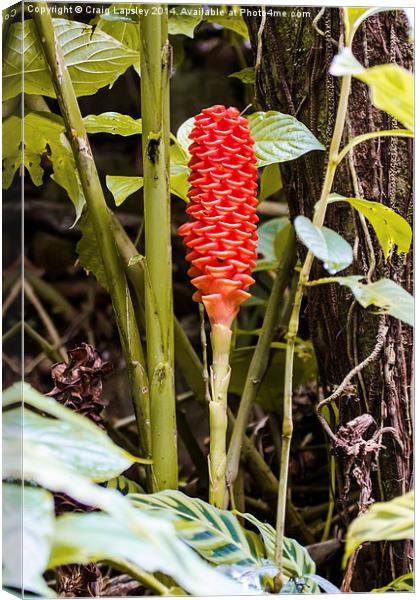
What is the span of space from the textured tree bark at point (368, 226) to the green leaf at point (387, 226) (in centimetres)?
2

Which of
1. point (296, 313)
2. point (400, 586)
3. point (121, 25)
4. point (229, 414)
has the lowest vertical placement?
point (400, 586)

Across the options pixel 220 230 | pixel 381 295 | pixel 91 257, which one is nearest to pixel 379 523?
pixel 381 295

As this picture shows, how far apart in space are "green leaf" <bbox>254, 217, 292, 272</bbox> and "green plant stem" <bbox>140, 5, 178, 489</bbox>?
6.4 inches

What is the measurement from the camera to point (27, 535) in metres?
0.39

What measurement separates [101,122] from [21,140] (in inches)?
3.9

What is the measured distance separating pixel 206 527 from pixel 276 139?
312 millimetres

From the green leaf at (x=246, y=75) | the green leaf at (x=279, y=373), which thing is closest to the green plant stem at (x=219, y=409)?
the green leaf at (x=279, y=373)

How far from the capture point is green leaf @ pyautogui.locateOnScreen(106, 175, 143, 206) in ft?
2.21

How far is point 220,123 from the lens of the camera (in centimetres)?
Answer: 62

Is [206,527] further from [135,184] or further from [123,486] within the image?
[135,184]

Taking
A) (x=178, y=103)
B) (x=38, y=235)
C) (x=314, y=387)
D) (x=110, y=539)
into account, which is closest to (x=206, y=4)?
(x=178, y=103)

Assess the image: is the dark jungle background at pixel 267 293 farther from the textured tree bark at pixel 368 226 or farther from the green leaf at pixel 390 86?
the green leaf at pixel 390 86

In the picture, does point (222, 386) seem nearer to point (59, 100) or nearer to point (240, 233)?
point (240, 233)

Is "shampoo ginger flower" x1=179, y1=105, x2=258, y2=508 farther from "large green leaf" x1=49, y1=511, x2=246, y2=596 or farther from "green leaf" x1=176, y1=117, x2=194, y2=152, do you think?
"large green leaf" x1=49, y1=511, x2=246, y2=596
